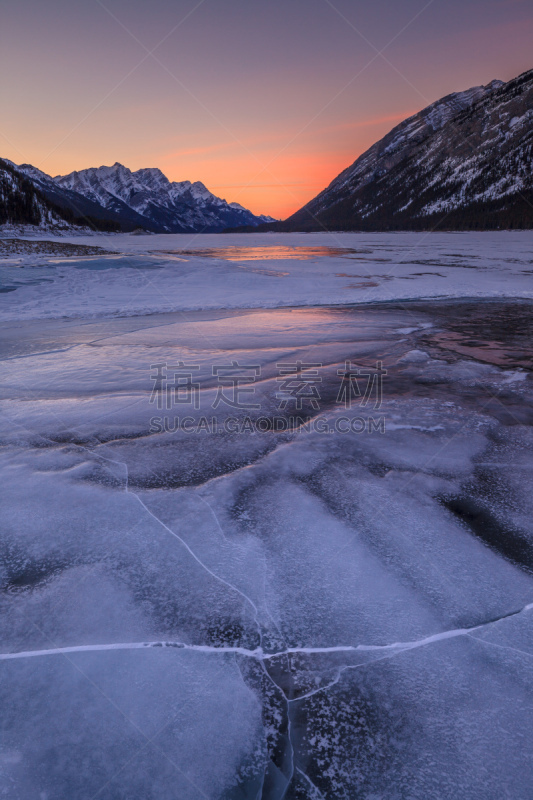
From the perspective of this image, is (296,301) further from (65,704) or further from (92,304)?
(65,704)

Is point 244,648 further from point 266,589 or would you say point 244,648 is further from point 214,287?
point 214,287

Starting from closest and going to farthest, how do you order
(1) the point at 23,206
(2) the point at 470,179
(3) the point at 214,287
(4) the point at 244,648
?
1. (4) the point at 244,648
2. (3) the point at 214,287
3. (1) the point at 23,206
4. (2) the point at 470,179

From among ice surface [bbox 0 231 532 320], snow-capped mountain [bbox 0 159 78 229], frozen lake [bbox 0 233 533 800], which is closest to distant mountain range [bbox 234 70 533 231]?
snow-capped mountain [bbox 0 159 78 229]

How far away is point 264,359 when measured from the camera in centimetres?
603

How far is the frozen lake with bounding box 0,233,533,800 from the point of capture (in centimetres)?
132

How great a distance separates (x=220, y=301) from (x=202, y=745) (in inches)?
406

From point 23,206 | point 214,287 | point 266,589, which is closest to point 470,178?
point 23,206

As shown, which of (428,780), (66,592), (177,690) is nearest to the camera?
(428,780)

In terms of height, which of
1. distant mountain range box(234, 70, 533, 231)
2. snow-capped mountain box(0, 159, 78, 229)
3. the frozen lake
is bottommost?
the frozen lake

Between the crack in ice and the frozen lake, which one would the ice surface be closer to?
the frozen lake

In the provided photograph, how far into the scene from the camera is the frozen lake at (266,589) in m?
1.32

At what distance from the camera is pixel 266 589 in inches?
76.0

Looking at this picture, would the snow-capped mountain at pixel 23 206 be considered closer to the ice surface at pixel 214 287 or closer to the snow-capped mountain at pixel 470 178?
the ice surface at pixel 214 287

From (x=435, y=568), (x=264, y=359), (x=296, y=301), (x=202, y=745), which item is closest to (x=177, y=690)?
(x=202, y=745)
